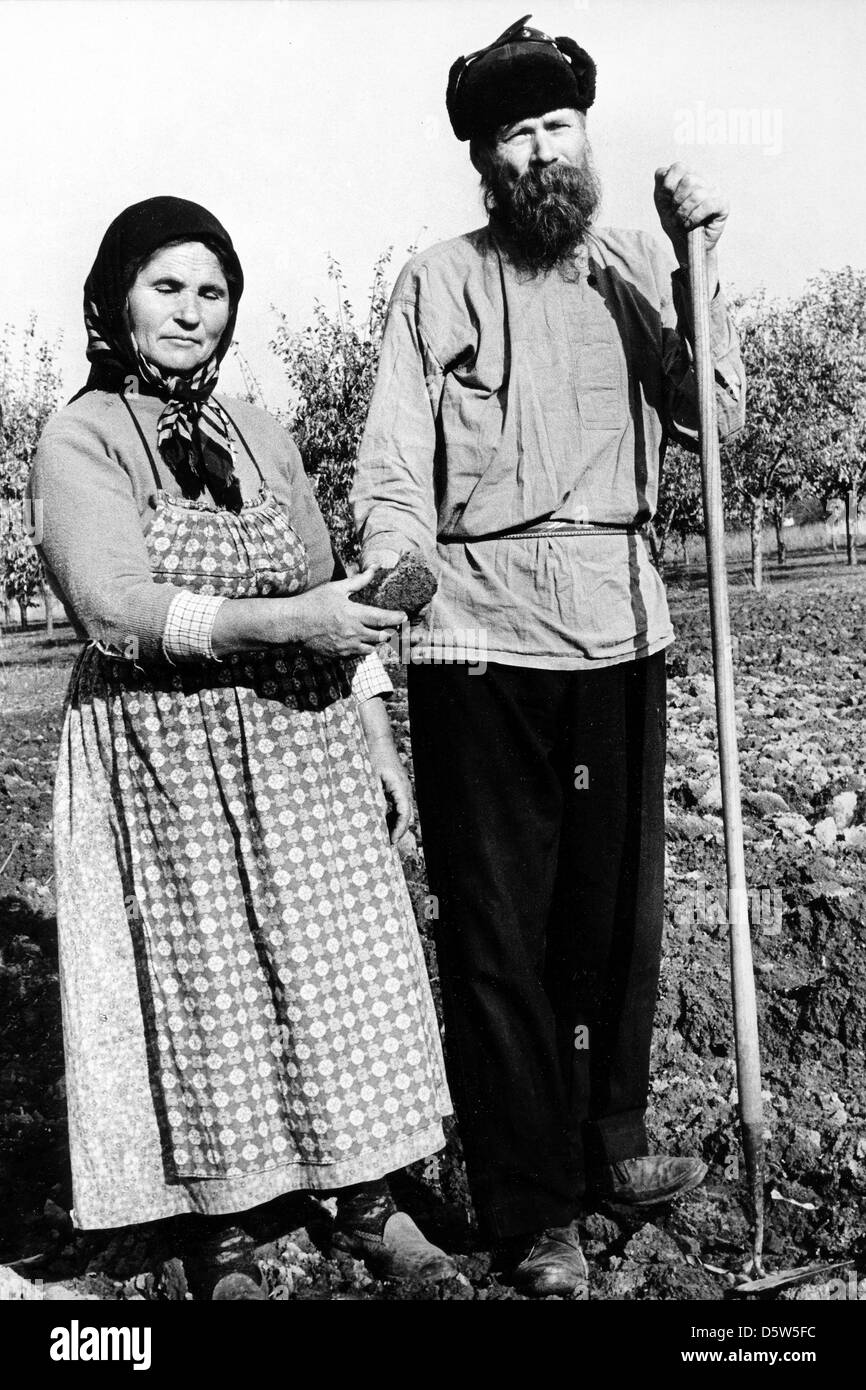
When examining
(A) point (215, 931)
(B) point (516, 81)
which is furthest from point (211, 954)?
(B) point (516, 81)

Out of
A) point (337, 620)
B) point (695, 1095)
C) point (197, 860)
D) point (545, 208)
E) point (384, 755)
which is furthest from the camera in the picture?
point (695, 1095)

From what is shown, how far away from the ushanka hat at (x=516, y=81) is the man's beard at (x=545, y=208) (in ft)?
0.31

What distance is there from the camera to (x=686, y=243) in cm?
235

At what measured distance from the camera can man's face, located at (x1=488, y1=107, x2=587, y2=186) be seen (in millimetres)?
2295

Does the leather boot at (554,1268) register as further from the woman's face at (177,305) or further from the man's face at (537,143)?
the man's face at (537,143)

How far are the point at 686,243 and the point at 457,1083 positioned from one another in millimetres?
1657

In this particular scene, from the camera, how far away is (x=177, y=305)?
224 cm

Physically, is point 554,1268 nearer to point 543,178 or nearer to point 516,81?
point 543,178

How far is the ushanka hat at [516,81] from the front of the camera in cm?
225

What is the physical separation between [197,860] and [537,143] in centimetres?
145

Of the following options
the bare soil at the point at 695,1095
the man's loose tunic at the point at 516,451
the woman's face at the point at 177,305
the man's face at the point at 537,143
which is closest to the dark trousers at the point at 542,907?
the man's loose tunic at the point at 516,451

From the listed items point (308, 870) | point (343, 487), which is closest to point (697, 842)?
point (308, 870)
